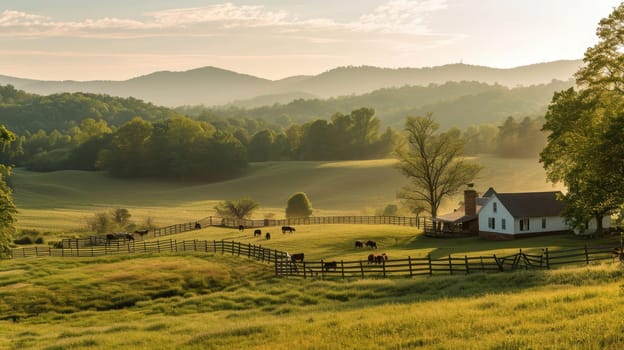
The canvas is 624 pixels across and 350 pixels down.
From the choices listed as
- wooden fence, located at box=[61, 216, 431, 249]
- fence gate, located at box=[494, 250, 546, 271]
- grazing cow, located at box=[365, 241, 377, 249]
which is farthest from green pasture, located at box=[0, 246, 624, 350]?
wooden fence, located at box=[61, 216, 431, 249]

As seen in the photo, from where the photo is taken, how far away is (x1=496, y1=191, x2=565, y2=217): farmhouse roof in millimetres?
54438

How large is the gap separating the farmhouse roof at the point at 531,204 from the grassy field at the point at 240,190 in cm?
3871

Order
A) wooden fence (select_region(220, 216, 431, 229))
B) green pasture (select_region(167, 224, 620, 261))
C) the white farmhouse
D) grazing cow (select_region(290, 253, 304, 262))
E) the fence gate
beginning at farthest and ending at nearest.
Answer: wooden fence (select_region(220, 216, 431, 229)) → the white farmhouse → green pasture (select_region(167, 224, 620, 261)) → grazing cow (select_region(290, 253, 304, 262)) → the fence gate

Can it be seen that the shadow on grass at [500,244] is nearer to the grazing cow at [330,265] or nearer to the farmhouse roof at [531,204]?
the farmhouse roof at [531,204]

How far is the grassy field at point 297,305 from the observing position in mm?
17797

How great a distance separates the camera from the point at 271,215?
3607 inches

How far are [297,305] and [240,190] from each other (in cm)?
9164

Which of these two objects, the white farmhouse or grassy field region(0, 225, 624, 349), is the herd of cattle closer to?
grassy field region(0, 225, 624, 349)

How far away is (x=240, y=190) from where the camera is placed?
4801 inches

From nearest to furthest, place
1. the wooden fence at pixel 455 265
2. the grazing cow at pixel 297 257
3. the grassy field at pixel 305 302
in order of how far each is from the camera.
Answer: the grassy field at pixel 305 302, the wooden fence at pixel 455 265, the grazing cow at pixel 297 257

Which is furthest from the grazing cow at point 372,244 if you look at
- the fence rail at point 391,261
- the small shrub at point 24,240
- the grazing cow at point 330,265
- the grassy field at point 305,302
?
the small shrub at point 24,240

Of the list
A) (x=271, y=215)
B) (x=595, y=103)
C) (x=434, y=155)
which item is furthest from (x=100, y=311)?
(x=271, y=215)

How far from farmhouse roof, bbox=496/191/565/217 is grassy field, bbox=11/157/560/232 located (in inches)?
1524

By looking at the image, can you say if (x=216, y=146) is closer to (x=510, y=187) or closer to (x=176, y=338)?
(x=510, y=187)
